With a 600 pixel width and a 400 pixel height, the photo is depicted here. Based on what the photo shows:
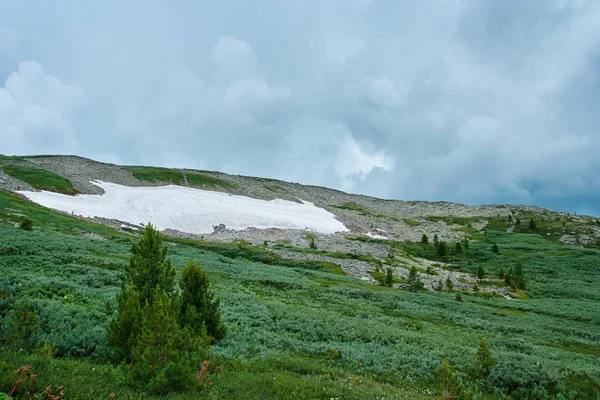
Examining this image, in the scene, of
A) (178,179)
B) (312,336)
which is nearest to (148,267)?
(312,336)

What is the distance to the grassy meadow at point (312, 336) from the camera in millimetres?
9430

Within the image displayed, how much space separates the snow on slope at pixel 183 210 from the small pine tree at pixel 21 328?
53.4 meters

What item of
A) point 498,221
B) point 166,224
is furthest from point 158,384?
point 498,221

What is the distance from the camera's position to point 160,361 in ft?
Answer: 25.4

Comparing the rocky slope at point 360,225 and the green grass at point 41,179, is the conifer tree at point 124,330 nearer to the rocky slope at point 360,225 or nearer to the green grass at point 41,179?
the rocky slope at point 360,225

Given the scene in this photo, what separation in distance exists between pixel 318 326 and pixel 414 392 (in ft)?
24.7

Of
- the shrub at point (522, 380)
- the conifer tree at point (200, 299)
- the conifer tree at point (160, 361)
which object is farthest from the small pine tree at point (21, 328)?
the shrub at point (522, 380)

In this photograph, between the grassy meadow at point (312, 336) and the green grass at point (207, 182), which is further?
the green grass at point (207, 182)

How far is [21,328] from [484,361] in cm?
1435

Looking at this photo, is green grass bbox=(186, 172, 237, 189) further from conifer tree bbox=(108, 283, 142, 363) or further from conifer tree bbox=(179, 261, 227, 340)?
conifer tree bbox=(108, 283, 142, 363)

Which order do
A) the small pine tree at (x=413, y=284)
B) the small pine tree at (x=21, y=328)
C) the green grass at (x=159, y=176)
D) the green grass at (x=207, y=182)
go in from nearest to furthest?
the small pine tree at (x=21, y=328) → the small pine tree at (x=413, y=284) → the green grass at (x=159, y=176) → the green grass at (x=207, y=182)

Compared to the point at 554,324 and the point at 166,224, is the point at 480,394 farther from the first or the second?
the point at 166,224

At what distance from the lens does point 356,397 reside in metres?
9.45

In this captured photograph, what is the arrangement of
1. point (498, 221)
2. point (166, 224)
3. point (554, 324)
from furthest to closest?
point (498, 221) < point (166, 224) < point (554, 324)
